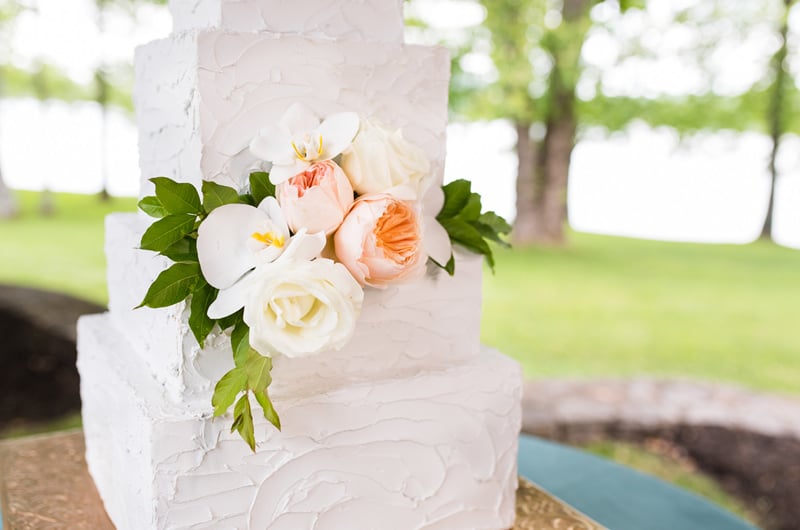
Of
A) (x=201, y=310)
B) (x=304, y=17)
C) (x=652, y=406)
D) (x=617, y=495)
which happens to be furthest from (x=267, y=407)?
(x=652, y=406)

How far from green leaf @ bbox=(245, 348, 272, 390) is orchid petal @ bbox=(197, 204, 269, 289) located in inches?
3.6

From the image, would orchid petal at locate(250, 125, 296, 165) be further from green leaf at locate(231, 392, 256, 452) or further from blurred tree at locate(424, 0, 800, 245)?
blurred tree at locate(424, 0, 800, 245)

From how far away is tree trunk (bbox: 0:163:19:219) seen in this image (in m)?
3.73

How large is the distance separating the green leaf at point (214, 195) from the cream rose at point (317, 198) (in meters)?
0.06

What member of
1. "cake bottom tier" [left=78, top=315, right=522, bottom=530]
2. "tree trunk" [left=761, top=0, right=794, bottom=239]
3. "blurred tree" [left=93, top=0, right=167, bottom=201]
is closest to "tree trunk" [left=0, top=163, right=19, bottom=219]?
"blurred tree" [left=93, top=0, right=167, bottom=201]

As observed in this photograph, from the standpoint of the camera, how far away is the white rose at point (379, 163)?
2.92ft

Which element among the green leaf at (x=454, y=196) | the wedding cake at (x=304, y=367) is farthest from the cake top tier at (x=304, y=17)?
the green leaf at (x=454, y=196)

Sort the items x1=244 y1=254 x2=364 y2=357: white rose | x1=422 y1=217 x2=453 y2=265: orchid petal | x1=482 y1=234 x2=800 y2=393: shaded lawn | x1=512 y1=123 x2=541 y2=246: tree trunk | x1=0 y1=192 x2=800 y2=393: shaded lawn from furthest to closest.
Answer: x1=512 y1=123 x2=541 y2=246: tree trunk < x1=482 y1=234 x2=800 y2=393: shaded lawn < x1=0 y1=192 x2=800 y2=393: shaded lawn < x1=422 y1=217 x2=453 y2=265: orchid petal < x1=244 y1=254 x2=364 y2=357: white rose

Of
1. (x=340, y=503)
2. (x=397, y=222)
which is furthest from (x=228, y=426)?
(x=397, y=222)

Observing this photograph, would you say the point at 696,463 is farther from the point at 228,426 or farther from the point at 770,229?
the point at 228,426

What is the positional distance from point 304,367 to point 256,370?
0.43ft

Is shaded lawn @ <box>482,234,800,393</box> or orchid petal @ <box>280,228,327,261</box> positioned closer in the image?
orchid petal @ <box>280,228,327,261</box>

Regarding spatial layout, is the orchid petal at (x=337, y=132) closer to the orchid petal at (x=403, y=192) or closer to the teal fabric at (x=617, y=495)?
the orchid petal at (x=403, y=192)

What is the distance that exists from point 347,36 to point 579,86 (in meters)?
4.20
